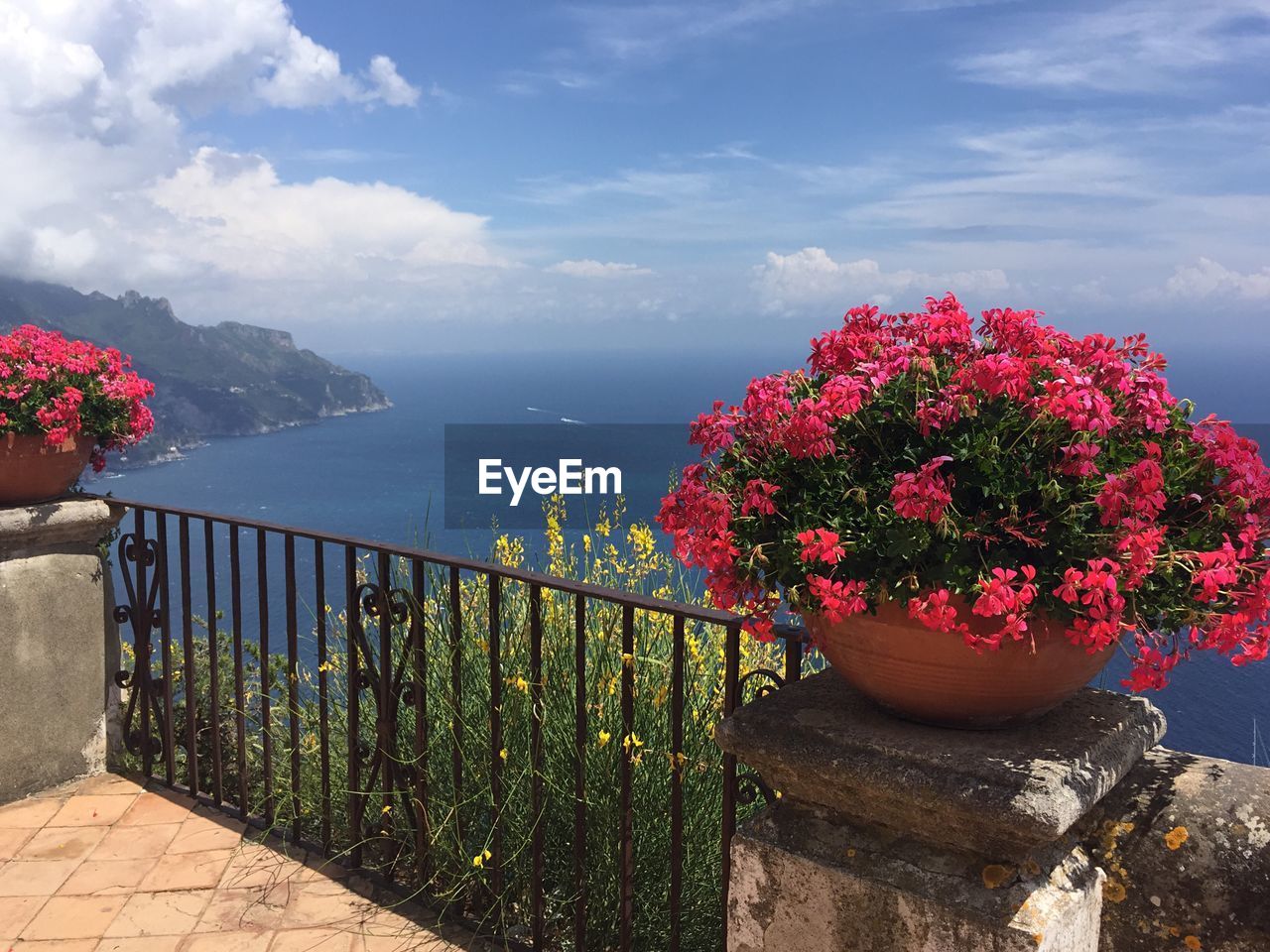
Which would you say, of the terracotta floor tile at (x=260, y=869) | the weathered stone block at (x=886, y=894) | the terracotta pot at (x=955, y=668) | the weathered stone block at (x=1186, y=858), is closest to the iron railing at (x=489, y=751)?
the terracotta floor tile at (x=260, y=869)

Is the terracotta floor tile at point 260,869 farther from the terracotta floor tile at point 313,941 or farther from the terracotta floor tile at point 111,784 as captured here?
the terracotta floor tile at point 111,784

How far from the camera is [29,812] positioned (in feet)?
11.2

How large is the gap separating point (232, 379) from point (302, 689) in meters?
94.8

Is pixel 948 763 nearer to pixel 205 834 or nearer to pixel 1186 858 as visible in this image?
pixel 1186 858

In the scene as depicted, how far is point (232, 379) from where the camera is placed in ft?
299

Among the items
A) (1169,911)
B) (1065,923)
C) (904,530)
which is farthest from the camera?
(1169,911)

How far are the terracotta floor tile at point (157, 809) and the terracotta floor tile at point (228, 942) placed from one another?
806mm

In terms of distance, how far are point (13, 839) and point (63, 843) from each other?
0.18 m

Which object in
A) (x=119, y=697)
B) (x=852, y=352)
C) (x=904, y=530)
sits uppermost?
(x=852, y=352)

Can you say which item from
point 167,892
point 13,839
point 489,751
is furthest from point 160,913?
point 489,751

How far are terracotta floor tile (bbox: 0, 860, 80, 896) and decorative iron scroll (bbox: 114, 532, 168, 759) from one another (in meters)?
0.63

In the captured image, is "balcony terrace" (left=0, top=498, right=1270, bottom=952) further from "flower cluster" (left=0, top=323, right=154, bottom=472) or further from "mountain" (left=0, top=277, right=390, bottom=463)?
"mountain" (left=0, top=277, right=390, bottom=463)

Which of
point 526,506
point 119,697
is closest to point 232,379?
point 526,506

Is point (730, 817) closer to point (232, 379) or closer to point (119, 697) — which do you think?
point (119, 697)
